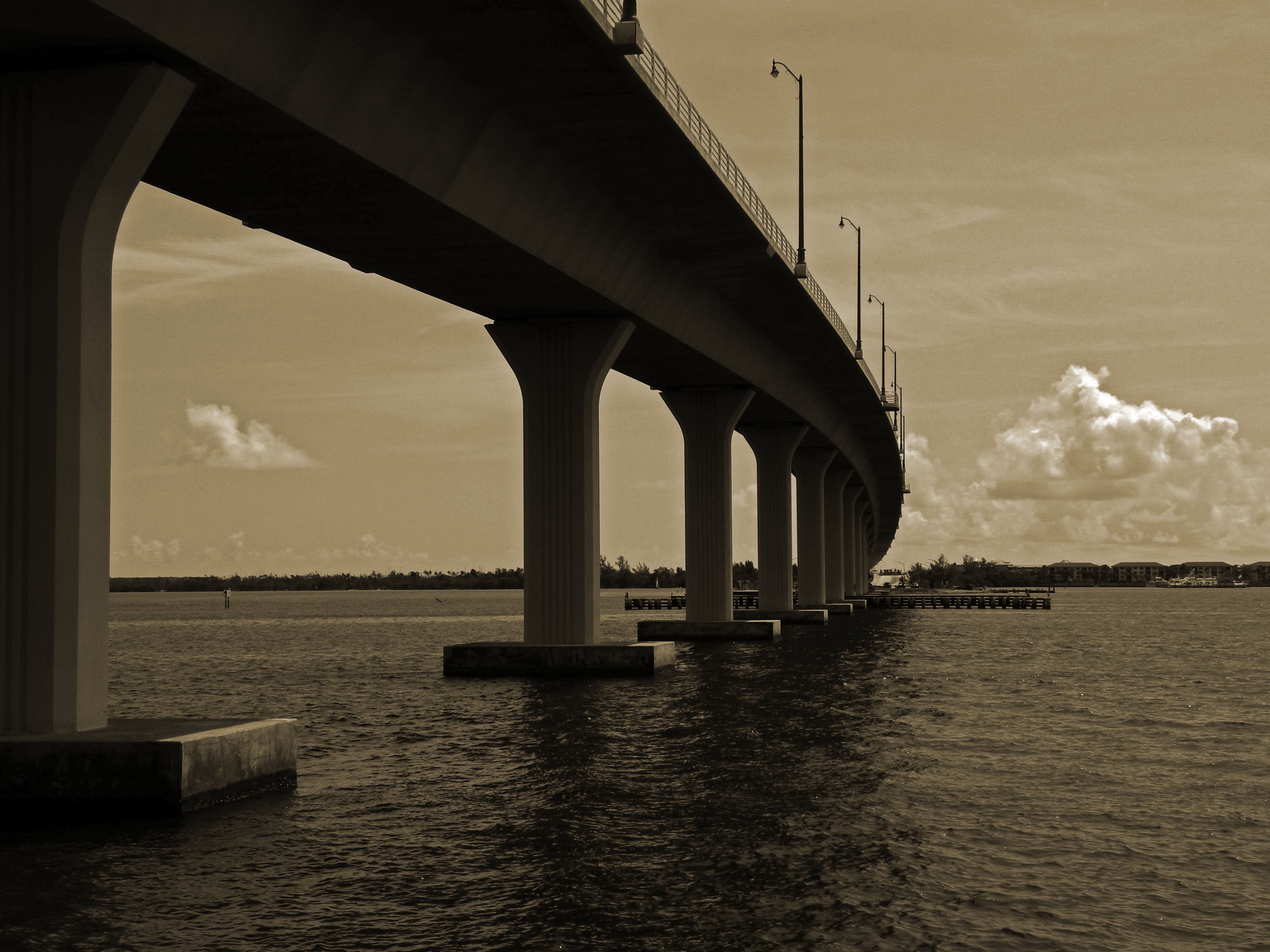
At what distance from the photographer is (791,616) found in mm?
66312

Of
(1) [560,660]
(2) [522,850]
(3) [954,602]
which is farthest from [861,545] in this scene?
(2) [522,850]

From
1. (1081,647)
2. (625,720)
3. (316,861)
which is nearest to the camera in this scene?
(316,861)

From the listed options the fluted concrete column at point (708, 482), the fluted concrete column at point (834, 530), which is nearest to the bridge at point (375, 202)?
the fluted concrete column at point (708, 482)

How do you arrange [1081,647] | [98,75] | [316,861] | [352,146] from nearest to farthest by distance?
[316,861] → [98,75] → [352,146] → [1081,647]

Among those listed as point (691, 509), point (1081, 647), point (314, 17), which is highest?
point (314, 17)

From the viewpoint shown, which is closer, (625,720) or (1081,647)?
(625,720)

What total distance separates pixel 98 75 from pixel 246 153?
4.22m

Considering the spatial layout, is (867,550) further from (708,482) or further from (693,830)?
(693,830)

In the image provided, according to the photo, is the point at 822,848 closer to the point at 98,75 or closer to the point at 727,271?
the point at 98,75

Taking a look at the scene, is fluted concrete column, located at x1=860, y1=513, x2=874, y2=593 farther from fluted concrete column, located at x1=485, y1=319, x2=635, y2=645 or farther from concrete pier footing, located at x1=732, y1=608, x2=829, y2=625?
fluted concrete column, located at x1=485, y1=319, x2=635, y2=645

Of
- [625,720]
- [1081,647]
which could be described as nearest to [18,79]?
[625,720]

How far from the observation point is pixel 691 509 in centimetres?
5162

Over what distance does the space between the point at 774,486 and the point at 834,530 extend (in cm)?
3006

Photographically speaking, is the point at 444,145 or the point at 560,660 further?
the point at 560,660
